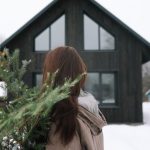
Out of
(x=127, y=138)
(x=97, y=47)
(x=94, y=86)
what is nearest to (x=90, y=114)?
(x=127, y=138)

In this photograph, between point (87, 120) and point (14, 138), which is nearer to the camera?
point (14, 138)

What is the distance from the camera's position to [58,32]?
710 inches

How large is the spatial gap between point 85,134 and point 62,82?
0.31 m

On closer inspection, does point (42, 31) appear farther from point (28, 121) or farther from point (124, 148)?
point (28, 121)

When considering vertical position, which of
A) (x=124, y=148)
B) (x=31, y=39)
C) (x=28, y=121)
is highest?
(x=31, y=39)

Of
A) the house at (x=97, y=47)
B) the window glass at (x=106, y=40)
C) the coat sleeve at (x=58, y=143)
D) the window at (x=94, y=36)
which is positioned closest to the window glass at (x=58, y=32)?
the house at (x=97, y=47)

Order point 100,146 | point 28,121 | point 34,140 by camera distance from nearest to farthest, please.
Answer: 1. point 28,121
2. point 34,140
3. point 100,146

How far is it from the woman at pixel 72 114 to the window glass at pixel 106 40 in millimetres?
15492

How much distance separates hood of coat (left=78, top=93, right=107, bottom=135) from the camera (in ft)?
8.21

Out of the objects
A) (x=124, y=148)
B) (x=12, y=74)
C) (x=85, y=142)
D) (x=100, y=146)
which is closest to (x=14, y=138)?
(x=12, y=74)

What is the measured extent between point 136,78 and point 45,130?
16190 mm

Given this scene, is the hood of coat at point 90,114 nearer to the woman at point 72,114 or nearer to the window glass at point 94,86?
the woman at point 72,114

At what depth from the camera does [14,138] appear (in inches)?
84.2

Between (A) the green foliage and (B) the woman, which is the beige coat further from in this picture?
(A) the green foliage
